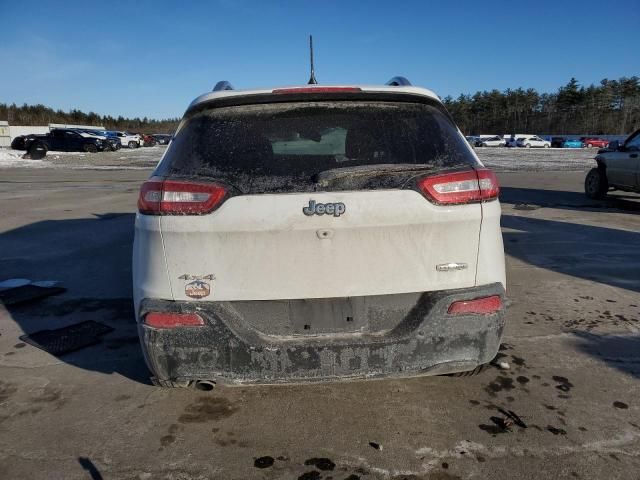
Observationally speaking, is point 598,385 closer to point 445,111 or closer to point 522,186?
point 445,111

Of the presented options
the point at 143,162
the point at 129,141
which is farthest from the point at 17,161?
the point at 129,141

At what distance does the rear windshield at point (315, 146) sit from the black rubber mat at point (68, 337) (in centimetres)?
191

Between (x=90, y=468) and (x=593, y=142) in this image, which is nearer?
(x=90, y=468)

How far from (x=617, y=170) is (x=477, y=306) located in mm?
9780

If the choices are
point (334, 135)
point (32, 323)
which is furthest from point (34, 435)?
point (334, 135)

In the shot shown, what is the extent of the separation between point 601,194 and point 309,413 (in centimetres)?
1072

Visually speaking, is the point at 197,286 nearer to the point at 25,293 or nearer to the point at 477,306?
the point at 477,306

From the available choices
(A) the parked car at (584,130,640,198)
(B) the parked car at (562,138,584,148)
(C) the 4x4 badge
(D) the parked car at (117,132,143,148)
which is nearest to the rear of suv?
(C) the 4x4 badge

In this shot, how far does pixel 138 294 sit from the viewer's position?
2.35 m

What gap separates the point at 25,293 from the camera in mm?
4707

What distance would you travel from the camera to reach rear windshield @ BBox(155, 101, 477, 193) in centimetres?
223

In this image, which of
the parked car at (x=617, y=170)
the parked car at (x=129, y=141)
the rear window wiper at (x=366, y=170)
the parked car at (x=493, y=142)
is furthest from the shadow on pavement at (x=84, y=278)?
the parked car at (x=493, y=142)

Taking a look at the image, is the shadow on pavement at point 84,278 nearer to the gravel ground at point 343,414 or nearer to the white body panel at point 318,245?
the gravel ground at point 343,414

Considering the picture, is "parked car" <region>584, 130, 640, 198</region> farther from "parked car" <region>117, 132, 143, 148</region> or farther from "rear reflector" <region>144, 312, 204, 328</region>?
"parked car" <region>117, 132, 143, 148</region>
